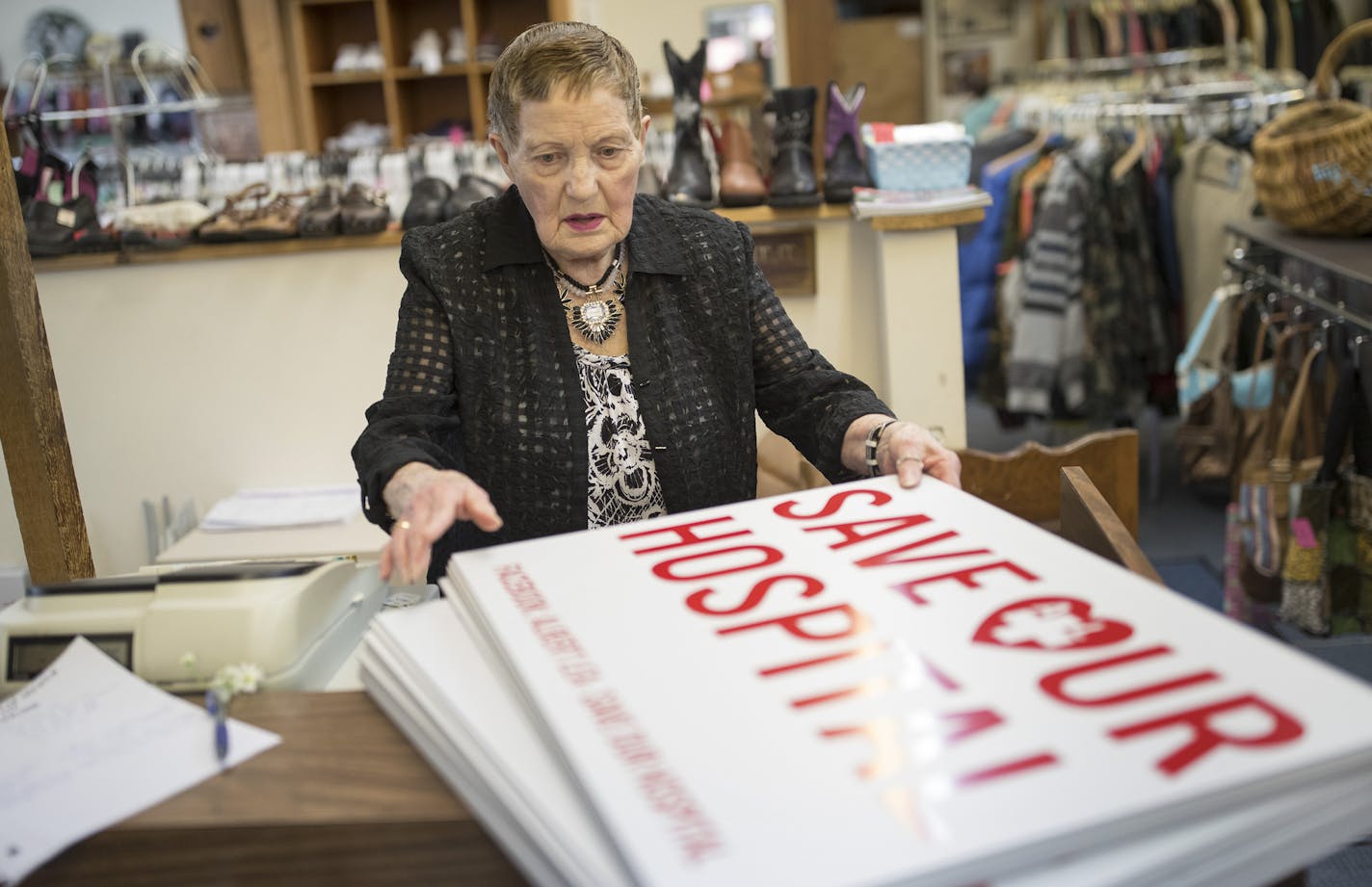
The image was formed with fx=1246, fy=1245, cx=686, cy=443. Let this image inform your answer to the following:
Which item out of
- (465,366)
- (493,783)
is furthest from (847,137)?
(493,783)

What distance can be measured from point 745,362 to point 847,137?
1.50m

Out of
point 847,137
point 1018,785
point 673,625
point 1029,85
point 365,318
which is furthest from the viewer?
point 1029,85

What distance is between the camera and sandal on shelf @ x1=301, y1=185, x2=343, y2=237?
3.07 m

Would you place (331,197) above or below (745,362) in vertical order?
above

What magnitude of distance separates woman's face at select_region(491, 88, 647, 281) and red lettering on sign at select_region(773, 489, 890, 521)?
18.6 inches

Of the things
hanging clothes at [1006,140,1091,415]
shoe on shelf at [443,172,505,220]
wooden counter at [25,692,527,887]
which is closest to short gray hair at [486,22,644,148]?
wooden counter at [25,692,527,887]

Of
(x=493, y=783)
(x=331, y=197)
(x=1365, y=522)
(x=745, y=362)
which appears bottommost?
(x=1365, y=522)

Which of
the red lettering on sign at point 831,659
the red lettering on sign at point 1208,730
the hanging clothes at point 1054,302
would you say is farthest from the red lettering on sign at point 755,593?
→ the hanging clothes at point 1054,302

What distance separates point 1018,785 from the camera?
2.36ft

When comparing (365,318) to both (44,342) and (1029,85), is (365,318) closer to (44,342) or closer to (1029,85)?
(44,342)

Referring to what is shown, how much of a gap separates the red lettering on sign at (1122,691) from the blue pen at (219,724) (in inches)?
23.8

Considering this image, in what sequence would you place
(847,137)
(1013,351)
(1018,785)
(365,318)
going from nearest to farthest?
(1018,785) → (847,137) → (365,318) → (1013,351)

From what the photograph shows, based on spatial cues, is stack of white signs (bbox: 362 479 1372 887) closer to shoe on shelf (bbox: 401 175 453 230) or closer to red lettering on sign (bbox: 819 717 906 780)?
red lettering on sign (bbox: 819 717 906 780)

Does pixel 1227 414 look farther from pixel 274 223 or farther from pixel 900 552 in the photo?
pixel 900 552
